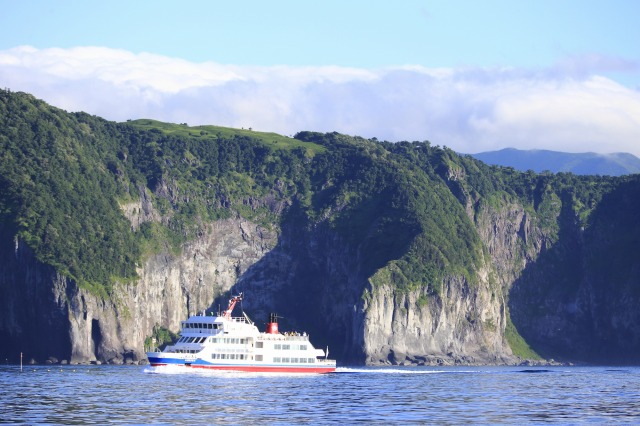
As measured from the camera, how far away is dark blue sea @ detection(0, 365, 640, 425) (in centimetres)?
10150

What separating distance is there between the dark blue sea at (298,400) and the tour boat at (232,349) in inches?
102

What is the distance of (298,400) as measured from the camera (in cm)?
12056

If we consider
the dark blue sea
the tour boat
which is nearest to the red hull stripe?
the tour boat

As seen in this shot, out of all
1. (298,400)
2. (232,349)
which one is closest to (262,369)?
(232,349)

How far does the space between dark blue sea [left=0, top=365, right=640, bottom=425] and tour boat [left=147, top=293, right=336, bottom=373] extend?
102 inches

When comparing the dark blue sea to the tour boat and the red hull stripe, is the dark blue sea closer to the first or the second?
the red hull stripe

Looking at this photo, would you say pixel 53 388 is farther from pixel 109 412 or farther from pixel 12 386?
pixel 109 412

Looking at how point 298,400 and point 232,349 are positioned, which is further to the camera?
point 232,349

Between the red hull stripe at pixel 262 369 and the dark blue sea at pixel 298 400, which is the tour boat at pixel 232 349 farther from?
the dark blue sea at pixel 298 400

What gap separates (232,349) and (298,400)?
4720cm

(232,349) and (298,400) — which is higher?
(232,349)

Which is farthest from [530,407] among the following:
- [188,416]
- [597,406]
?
[188,416]

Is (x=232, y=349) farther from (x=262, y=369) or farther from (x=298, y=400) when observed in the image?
(x=298, y=400)

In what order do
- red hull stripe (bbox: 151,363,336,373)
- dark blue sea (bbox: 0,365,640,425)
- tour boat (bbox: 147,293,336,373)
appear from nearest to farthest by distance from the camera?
dark blue sea (bbox: 0,365,640,425)
tour boat (bbox: 147,293,336,373)
red hull stripe (bbox: 151,363,336,373)
